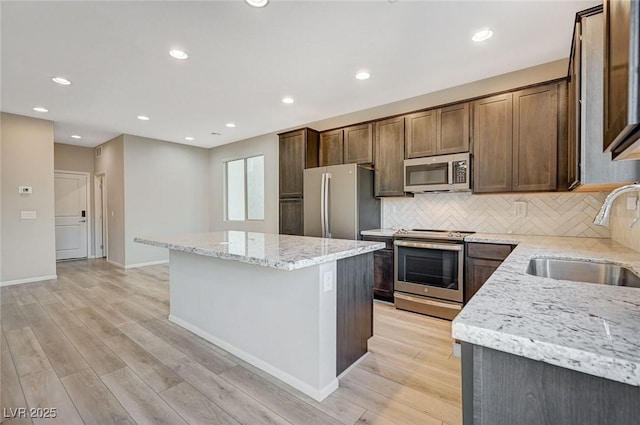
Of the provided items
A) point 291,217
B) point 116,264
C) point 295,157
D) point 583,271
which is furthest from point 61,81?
point 583,271

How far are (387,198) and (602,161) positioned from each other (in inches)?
102

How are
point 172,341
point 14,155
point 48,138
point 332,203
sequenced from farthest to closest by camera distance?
point 48,138
point 14,155
point 332,203
point 172,341

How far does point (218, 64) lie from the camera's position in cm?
300

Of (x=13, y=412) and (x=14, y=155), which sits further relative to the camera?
(x=14, y=155)

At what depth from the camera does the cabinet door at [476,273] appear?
2895mm

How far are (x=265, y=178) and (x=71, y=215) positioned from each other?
499 centimetres

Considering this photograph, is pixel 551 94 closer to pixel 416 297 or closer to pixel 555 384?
pixel 416 297

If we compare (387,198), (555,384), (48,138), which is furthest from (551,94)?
(48,138)

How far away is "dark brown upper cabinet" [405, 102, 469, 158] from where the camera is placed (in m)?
3.33

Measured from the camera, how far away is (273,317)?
2.13 meters

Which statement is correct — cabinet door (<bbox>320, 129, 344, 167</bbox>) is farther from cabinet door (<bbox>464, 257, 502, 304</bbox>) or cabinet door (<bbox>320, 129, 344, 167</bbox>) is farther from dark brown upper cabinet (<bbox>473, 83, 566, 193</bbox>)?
cabinet door (<bbox>464, 257, 502, 304</bbox>)

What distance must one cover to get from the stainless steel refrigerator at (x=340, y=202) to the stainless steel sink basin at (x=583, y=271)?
220 cm

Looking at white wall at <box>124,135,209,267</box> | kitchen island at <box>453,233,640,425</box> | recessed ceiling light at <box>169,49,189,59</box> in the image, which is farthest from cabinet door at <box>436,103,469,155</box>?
white wall at <box>124,135,209,267</box>

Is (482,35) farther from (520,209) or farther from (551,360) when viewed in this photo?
(551,360)
